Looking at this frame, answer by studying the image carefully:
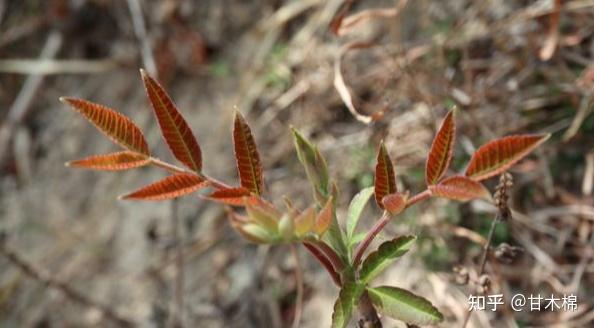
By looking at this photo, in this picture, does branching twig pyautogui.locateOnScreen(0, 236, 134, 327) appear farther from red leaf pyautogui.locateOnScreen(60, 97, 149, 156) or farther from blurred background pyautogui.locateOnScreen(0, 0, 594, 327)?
red leaf pyautogui.locateOnScreen(60, 97, 149, 156)

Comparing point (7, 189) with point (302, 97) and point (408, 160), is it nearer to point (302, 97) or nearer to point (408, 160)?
point (302, 97)

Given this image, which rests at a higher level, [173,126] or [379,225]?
[173,126]

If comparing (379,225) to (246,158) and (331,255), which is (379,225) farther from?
(246,158)

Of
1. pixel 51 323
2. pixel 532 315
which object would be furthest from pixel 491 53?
pixel 51 323

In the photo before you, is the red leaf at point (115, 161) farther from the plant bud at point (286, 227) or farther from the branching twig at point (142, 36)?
Result: the branching twig at point (142, 36)

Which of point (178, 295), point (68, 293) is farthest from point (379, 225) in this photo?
point (68, 293)

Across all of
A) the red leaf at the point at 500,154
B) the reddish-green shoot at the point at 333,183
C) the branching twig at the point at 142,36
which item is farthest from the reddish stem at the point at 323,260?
the branching twig at the point at 142,36

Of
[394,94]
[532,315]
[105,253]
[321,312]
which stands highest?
[394,94]
